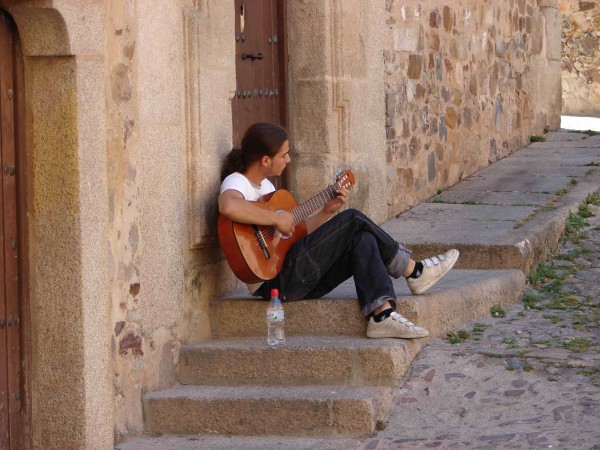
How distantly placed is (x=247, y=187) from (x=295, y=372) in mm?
942

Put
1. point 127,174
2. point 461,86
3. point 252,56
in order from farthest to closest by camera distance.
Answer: point 461,86, point 252,56, point 127,174

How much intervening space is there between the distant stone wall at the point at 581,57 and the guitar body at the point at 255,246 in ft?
33.5

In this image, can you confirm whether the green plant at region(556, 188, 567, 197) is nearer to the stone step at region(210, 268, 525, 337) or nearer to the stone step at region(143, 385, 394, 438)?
the stone step at region(210, 268, 525, 337)

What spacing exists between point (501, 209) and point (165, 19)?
141 inches

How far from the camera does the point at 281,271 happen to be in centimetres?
595

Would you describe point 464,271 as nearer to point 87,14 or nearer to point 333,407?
point 333,407

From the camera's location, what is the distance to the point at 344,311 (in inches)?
233

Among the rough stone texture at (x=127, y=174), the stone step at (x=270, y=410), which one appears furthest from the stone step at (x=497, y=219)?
the stone step at (x=270, y=410)

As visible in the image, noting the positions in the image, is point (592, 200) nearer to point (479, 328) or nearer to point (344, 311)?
point (479, 328)

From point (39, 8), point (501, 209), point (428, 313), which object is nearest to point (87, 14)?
point (39, 8)

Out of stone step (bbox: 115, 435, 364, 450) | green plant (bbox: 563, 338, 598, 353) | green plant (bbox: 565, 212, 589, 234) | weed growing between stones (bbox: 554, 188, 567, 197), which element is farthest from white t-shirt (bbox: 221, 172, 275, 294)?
weed growing between stones (bbox: 554, 188, 567, 197)

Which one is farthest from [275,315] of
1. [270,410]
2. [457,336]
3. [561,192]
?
[561,192]

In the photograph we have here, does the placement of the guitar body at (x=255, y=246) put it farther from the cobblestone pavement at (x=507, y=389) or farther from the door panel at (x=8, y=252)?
the door panel at (x=8, y=252)

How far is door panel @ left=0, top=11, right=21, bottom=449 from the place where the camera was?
4965mm
